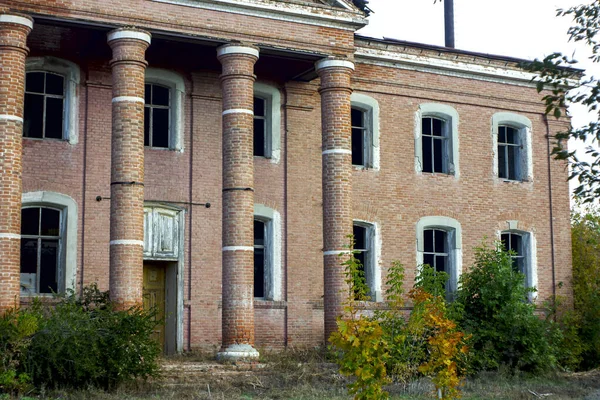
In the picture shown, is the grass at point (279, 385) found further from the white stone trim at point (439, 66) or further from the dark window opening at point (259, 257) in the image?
the white stone trim at point (439, 66)

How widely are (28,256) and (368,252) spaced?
27.6ft

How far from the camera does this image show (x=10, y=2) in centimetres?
1778

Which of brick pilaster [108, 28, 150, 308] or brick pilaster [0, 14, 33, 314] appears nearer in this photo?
brick pilaster [0, 14, 33, 314]

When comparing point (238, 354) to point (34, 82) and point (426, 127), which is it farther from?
point (426, 127)

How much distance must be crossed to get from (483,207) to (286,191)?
6.05m

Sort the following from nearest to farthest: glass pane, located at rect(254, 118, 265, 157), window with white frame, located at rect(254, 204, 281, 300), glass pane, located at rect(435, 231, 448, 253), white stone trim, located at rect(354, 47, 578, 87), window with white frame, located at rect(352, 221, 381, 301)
A: window with white frame, located at rect(254, 204, 281, 300) < glass pane, located at rect(254, 118, 265, 157) < window with white frame, located at rect(352, 221, 381, 301) < white stone trim, located at rect(354, 47, 578, 87) < glass pane, located at rect(435, 231, 448, 253)

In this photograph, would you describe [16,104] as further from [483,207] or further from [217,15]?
[483,207]

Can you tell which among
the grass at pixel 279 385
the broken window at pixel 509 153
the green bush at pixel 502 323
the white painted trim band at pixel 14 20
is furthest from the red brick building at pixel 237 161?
the green bush at pixel 502 323

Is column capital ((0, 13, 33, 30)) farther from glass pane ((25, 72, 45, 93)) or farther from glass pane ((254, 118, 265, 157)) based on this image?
glass pane ((254, 118, 265, 157))

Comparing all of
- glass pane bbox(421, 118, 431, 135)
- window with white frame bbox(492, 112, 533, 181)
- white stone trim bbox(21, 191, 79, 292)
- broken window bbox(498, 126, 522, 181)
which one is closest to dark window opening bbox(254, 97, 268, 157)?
glass pane bbox(421, 118, 431, 135)

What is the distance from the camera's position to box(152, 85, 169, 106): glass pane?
21500 millimetres

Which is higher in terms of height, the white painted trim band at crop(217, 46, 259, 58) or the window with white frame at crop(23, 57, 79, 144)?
the white painted trim band at crop(217, 46, 259, 58)

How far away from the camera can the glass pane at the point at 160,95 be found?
70.5 ft

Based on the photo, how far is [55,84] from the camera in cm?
2052
